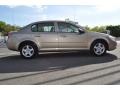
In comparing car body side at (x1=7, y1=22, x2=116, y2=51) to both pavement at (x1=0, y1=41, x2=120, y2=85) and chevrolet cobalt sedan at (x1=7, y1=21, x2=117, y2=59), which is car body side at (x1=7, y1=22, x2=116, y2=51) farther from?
pavement at (x1=0, y1=41, x2=120, y2=85)

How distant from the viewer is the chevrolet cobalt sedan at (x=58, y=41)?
1032cm

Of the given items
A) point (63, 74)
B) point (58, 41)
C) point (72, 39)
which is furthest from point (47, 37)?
point (63, 74)

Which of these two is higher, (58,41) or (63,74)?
(58,41)

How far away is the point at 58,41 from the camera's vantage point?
34.1 ft

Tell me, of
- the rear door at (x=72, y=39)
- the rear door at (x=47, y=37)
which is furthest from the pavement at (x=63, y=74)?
the rear door at (x=47, y=37)

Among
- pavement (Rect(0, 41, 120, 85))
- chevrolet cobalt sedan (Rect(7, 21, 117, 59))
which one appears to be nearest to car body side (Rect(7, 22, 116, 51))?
chevrolet cobalt sedan (Rect(7, 21, 117, 59))

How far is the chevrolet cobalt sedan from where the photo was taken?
10320mm

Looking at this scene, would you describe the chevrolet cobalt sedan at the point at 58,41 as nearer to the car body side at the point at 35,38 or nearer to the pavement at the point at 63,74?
the car body side at the point at 35,38

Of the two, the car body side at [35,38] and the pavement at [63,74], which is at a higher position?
the car body side at [35,38]

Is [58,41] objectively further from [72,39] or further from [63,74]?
[63,74]

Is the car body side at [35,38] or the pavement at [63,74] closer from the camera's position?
the pavement at [63,74]

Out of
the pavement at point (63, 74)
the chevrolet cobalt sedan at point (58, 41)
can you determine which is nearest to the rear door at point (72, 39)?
the chevrolet cobalt sedan at point (58, 41)

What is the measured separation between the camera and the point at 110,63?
8.55m
